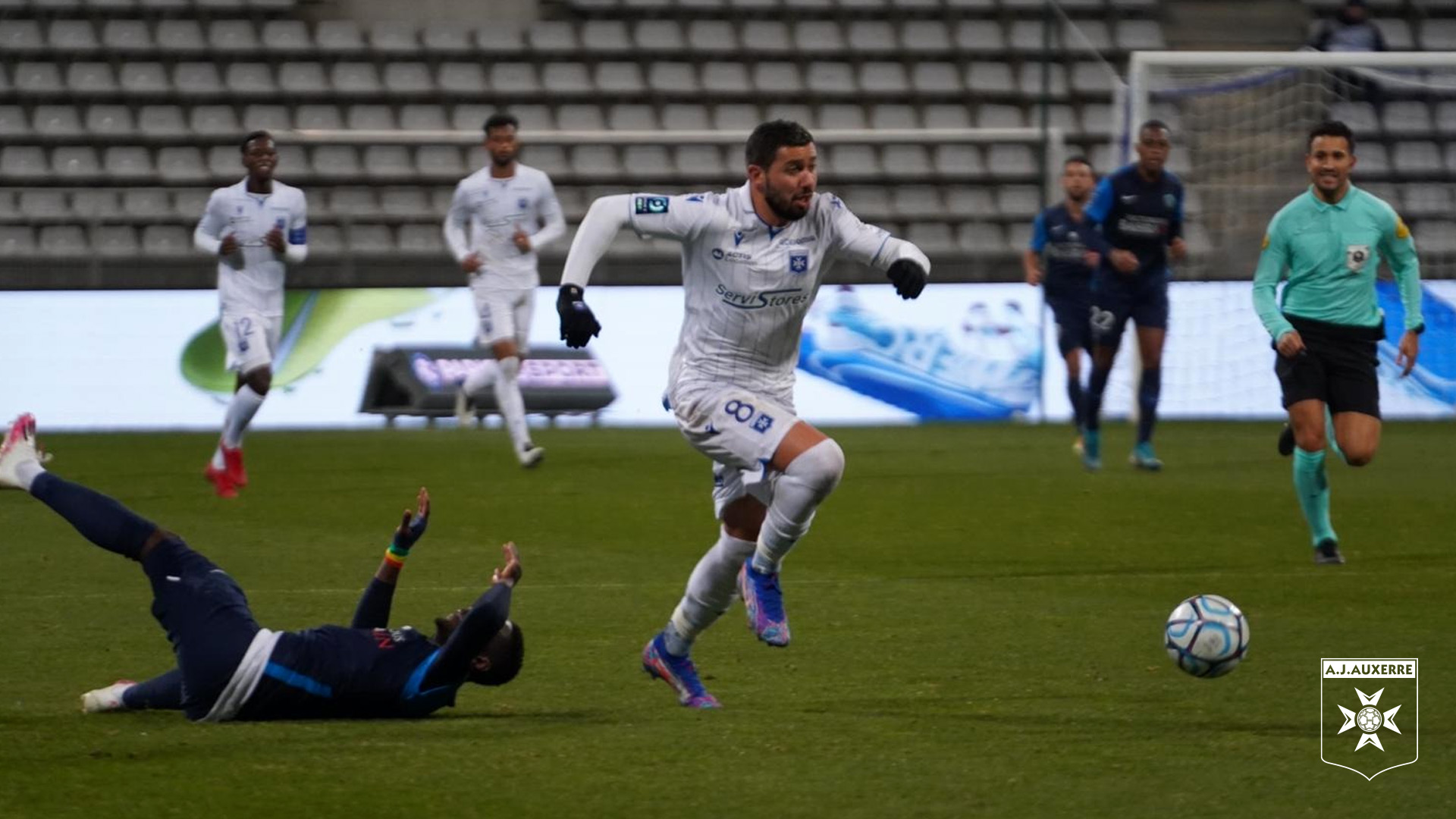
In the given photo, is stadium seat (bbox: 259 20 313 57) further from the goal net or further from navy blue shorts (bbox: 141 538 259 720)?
navy blue shorts (bbox: 141 538 259 720)

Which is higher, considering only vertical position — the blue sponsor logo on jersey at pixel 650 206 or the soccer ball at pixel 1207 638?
the blue sponsor logo on jersey at pixel 650 206

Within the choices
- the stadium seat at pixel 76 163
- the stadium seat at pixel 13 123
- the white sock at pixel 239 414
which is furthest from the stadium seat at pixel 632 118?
the white sock at pixel 239 414

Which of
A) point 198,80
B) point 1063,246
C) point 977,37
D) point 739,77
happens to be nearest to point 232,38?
point 198,80

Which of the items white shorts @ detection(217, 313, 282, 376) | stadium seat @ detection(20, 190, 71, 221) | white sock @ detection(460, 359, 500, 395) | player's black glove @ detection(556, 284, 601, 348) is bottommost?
white sock @ detection(460, 359, 500, 395)

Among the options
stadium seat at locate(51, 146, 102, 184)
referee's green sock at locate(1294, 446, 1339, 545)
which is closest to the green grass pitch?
referee's green sock at locate(1294, 446, 1339, 545)

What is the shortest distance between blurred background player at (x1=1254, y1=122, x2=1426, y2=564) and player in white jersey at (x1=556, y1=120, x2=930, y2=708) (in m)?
3.19

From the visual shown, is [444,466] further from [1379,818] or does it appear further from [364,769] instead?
[1379,818]

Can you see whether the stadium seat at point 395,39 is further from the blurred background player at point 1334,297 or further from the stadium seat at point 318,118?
the blurred background player at point 1334,297

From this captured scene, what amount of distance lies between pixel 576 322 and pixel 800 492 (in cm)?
80

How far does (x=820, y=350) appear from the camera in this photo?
1673 centimetres

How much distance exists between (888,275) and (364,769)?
2092 millimetres

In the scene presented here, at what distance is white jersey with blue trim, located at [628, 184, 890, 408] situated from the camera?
6.06 meters

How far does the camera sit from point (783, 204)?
19.6ft

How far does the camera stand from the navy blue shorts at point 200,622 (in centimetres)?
546
